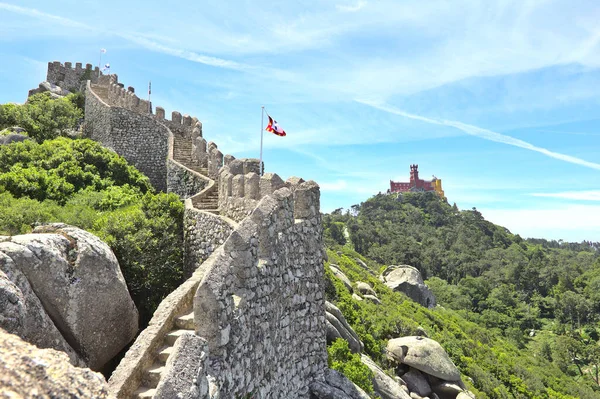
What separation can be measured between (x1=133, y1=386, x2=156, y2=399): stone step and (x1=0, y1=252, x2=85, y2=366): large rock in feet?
5.12

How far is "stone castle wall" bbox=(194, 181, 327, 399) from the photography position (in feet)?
19.2

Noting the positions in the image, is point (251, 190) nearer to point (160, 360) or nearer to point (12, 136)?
point (160, 360)

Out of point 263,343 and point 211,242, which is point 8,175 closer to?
point 211,242

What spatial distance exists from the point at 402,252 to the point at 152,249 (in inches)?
3027

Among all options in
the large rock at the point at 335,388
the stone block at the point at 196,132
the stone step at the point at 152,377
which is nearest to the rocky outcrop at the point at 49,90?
the stone block at the point at 196,132

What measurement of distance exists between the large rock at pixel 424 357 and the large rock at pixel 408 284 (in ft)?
80.4

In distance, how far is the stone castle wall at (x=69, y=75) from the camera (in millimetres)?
36688

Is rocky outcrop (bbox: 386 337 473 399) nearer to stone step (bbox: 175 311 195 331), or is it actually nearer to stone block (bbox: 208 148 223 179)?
stone block (bbox: 208 148 223 179)

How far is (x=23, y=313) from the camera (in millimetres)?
5332

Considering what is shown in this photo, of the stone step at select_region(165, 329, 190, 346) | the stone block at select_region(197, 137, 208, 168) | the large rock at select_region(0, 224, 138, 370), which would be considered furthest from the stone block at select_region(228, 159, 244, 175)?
the stone block at select_region(197, 137, 208, 168)

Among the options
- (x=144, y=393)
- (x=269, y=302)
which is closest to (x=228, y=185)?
(x=269, y=302)

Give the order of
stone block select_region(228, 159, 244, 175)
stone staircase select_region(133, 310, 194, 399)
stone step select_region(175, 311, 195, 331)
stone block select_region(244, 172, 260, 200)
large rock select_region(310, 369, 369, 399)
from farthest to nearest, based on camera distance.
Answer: stone block select_region(228, 159, 244, 175) < stone block select_region(244, 172, 260, 200) < large rock select_region(310, 369, 369, 399) < stone step select_region(175, 311, 195, 331) < stone staircase select_region(133, 310, 194, 399)

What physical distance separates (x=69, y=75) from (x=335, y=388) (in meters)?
37.5

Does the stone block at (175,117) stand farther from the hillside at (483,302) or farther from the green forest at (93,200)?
the hillside at (483,302)
